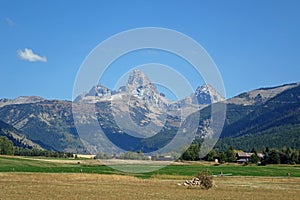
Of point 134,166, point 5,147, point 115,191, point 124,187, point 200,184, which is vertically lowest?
point 115,191

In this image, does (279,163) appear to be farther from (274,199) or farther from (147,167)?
(274,199)

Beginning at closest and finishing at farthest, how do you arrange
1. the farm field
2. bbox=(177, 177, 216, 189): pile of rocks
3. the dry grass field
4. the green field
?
1. the dry grass field
2. the farm field
3. bbox=(177, 177, 216, 189): pile of rocks
4. the green field

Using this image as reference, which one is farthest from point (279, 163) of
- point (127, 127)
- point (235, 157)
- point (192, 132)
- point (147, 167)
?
point (127, 127)

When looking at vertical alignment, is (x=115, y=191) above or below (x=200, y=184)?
below

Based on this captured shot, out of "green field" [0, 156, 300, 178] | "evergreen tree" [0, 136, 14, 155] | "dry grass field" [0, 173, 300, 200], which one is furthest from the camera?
"evergreen tree" [0, 136, 14, 155]

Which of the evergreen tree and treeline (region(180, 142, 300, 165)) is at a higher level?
the evergreen tree

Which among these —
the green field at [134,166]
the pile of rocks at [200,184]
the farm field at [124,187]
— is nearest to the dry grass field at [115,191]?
the farm field at [124,187]

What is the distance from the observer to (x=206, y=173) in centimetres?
5684

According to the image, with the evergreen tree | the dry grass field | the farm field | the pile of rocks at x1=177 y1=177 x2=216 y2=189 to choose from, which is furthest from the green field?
the evergreen tree

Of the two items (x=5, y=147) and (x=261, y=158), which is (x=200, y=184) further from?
(x=5, y=147)

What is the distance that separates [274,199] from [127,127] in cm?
2885

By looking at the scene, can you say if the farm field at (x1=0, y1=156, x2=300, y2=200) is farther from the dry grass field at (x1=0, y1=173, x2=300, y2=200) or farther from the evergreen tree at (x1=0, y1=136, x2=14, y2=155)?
the evergreen tree at (x1=0, y1=136, x2=14, y2=155)

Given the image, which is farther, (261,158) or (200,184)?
(261,158)

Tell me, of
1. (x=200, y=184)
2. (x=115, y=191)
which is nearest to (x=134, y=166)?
(x=200, y=184)
